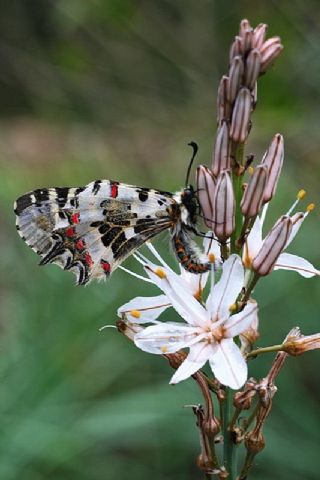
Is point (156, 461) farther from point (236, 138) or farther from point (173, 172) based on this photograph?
point (173, 172)

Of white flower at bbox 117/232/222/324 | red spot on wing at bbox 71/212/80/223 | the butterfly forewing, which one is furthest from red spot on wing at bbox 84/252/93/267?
white flower at bbox 117/232/222/324

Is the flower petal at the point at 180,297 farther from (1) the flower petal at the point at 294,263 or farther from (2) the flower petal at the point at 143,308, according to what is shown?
(1) the flower petal at the point at 294,263

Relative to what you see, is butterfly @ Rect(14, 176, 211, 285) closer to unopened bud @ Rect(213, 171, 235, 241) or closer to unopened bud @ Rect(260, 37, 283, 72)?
unopened bud @ Rect(213, 171, 235, 241)

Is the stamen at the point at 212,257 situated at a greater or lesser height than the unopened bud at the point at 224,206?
lesser

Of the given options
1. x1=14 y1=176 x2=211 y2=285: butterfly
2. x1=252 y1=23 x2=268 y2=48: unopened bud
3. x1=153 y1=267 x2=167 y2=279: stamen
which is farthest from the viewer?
x1=14 y1=176 x2=211 y2=285: butterfly

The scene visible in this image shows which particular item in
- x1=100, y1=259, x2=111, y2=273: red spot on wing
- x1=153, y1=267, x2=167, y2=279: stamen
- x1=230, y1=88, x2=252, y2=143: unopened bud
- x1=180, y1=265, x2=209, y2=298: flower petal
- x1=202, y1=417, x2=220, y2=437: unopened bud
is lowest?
x1=202, y1=417, x2=220, y2=437: unopened bud

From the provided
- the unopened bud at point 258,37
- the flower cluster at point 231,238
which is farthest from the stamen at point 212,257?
the unopened bud at point 258,37

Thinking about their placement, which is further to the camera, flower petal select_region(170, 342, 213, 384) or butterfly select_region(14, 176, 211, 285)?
butterfly select_region(14, 176, 211, 285)

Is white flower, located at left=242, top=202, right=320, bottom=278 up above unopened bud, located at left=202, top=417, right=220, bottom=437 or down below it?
above
